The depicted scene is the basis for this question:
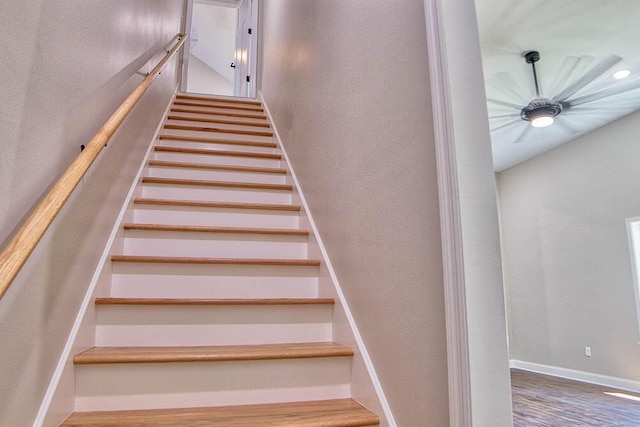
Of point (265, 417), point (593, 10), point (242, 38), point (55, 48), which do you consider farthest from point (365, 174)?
point (242, 38)

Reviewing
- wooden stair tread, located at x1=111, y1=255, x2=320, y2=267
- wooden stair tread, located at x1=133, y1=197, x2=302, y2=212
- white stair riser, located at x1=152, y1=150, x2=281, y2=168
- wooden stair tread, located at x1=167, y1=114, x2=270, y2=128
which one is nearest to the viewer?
wooden stair tread, located at x1=111, y1=255, x2=320, y2=267

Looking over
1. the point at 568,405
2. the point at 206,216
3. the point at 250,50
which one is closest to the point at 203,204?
the point at 206,216

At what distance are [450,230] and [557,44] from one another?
3188mm

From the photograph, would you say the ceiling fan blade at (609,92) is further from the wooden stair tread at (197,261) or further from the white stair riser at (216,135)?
the wooden stair tread at (197,261)

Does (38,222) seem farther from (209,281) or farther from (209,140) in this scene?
(209,140)

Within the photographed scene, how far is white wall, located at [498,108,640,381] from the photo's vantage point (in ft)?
15.9

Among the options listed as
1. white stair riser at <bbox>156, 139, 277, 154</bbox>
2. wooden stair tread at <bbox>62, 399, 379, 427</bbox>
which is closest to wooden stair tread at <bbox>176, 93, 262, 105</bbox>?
white stair riser at <bbox>156, 139, 277, 154</bbox>

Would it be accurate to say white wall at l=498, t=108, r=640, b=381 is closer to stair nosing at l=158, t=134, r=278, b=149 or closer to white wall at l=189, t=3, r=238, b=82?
stair nosing at l=158, t=134, r=278, b=149

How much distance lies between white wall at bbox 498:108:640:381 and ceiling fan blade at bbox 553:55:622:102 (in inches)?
47.8

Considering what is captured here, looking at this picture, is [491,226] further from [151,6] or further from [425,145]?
[151,6]

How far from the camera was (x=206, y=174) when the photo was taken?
2.93 meters

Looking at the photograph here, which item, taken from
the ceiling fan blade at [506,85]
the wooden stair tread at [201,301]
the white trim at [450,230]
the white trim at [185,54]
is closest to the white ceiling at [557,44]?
the ceiling fan blade at [506,85]

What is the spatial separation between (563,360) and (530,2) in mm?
4567

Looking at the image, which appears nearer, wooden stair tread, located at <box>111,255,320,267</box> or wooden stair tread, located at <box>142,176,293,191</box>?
wooden stair tread, located at <box>111,255,320,267</box>
